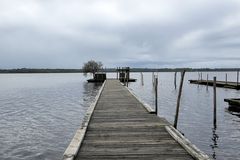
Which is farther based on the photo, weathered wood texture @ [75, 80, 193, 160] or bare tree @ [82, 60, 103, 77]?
bare tree @ [82, 60, 103, 77]

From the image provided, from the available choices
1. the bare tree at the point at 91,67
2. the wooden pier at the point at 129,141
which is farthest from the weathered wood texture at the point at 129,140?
the bare tree at the point at 91,67

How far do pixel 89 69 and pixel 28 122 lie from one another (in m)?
66.0

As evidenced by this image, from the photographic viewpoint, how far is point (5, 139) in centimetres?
1706

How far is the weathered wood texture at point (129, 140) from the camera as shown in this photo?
8094 millimetres

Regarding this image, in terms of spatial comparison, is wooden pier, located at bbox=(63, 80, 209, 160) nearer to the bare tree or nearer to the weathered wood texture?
the weathered wood texture

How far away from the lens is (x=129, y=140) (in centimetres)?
968

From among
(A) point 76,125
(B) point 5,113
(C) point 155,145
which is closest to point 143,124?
(C) point 155,145

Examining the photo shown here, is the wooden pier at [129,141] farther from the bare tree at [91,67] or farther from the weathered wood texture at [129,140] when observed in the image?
the bare tree at [91,67]

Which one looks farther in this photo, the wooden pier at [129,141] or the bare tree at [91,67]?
the bare tree at [91,67]

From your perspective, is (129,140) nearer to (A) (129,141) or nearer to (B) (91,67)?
(A) (129,141)

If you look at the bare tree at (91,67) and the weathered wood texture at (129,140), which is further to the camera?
the bare tree at (91,67)

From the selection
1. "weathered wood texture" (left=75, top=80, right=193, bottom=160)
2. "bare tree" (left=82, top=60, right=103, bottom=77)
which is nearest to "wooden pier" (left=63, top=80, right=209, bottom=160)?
"weathered wood texture" (left=75, top=80, right=193, bottom=160)

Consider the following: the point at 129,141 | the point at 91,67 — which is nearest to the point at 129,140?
the point at 129,141

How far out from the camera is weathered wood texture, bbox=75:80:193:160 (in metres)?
8.09
